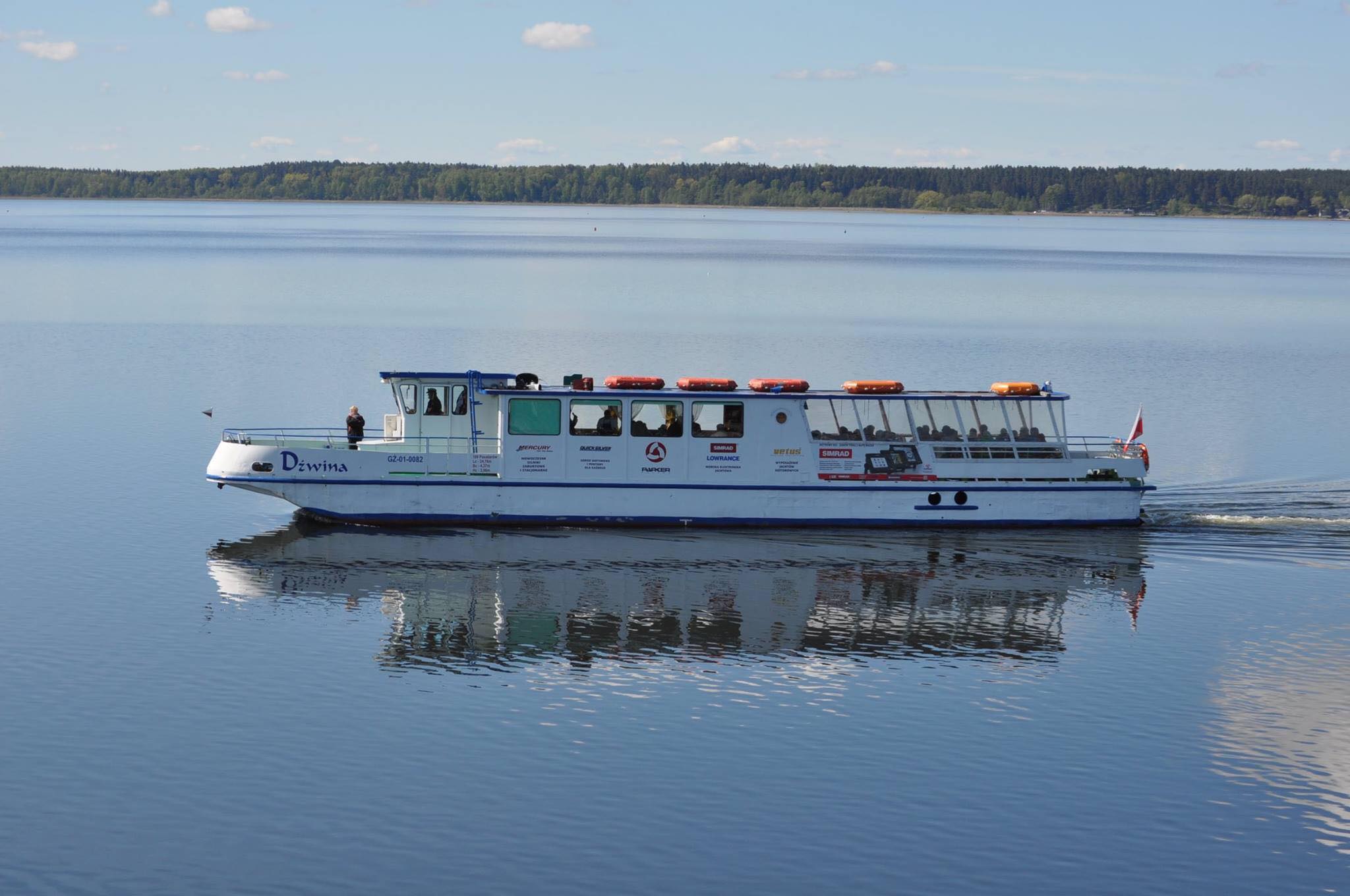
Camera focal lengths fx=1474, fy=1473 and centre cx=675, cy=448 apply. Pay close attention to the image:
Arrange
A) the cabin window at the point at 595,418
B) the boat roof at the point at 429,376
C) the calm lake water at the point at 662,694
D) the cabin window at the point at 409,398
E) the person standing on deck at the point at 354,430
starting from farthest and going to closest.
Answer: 1. the cabin window at the point at 409,398
2. the boat roof at the point at 429,376
3. the person standing on deck at the point at 354,430
4. the cabin window at the point at 595,418
5. the calm lake water at the point at 662,694

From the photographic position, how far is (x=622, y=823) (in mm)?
24672

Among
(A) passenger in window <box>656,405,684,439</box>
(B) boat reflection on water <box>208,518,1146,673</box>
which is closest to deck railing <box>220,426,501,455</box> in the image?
(B) boat reflection on water <box>208,518,1146,673</box>

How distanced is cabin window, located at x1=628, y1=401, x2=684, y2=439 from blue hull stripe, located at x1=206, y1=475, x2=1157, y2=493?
159cm

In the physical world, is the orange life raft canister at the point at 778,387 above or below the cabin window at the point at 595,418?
above

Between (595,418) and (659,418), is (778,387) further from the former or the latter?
(595,418)

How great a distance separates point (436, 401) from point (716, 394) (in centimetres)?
908

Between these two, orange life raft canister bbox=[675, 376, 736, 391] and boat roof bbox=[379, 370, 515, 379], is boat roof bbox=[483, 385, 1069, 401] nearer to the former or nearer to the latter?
orange life raft canister bbox=[675, 376, 736, 391]

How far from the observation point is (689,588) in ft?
132

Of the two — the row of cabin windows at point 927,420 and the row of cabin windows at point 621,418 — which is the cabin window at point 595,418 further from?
the row of cabin windows at point 927,420

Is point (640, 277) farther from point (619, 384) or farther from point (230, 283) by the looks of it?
point (619, 384)

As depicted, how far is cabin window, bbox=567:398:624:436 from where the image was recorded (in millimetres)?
46094

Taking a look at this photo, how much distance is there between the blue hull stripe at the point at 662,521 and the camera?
46188 mm

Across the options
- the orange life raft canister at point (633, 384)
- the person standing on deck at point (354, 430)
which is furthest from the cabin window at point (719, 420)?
the person standing on deck at point (354, 430)

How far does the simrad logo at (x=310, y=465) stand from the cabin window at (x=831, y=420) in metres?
14.9
